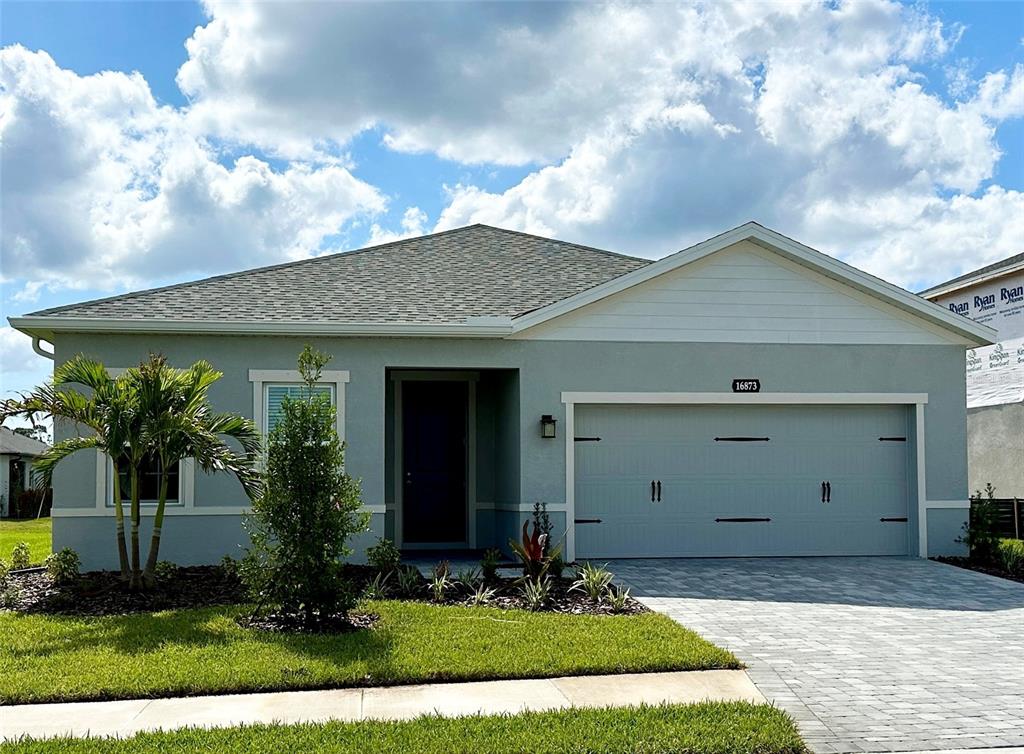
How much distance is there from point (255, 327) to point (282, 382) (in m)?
0.83

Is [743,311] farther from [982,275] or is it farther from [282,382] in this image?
[982,275]

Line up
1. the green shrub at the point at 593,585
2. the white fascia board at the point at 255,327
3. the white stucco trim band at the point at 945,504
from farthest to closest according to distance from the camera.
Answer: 1. the white stucco trim band at the point at 945,504
2. the white fascia board at the point at 255,327
3. the green shrub at the point at 593,585

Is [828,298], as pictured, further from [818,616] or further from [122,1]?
[122,1]

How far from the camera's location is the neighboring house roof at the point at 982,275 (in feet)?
79.0

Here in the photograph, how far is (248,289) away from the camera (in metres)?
14.3

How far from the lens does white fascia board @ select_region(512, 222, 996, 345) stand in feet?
43.9

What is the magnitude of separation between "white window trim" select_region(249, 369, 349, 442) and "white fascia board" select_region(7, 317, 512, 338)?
521 mm

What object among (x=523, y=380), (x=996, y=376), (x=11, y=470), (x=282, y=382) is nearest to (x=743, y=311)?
(x=523, y=380)

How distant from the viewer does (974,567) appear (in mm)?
13281

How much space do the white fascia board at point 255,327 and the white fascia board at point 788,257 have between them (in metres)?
0.55

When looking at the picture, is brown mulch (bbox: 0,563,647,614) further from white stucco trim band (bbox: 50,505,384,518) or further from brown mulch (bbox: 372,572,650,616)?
white stucco trim band (bbox: 50,505,384,518)

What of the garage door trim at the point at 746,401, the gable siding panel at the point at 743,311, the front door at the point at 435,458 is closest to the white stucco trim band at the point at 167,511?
the front door at the point at 435,458

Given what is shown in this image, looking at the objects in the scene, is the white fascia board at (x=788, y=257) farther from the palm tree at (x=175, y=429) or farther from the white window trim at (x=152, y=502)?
the white window trim at (x=152, y=502)

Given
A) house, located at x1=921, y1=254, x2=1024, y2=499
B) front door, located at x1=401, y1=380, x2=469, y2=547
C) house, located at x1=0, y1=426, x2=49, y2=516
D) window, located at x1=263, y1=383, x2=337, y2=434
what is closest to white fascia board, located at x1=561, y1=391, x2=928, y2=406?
front door, located at x1=401, y1=380, x2=469, y2=547
